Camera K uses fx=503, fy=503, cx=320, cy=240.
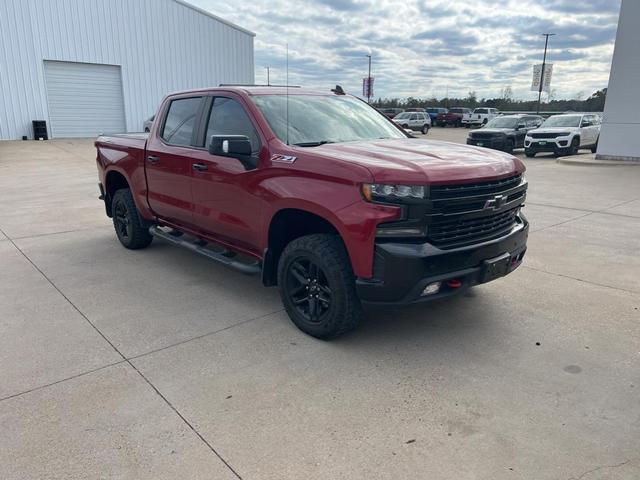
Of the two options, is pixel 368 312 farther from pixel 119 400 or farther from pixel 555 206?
pixel 555 206

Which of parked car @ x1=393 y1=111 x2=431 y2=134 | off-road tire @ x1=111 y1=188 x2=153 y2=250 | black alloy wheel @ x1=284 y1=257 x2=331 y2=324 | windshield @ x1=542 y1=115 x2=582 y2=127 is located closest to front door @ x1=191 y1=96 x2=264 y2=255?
black alloy wheel @ x1=284 y1=257 x2=331 y2=324

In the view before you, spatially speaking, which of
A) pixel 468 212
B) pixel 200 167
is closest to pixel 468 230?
pixel 468 212

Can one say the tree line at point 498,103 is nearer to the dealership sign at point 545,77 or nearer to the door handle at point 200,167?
the dealership sign at point 545,77

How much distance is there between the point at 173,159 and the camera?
5156 mm

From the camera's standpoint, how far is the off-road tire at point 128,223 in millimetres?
6227

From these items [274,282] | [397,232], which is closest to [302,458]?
[397,232]

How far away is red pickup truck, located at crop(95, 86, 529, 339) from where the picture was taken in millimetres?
3307

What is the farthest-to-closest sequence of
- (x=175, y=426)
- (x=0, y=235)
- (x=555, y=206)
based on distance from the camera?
(x=555, y=206)
(x=0, y=235)
(x=175, y=426)

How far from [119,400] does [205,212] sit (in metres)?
2.16

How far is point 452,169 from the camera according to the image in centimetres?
341

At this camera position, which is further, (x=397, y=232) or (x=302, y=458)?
(x=397, y=232)

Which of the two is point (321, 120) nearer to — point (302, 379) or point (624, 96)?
point (302, 379)

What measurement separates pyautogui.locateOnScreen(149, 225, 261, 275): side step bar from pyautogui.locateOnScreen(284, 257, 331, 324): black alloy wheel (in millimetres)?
439

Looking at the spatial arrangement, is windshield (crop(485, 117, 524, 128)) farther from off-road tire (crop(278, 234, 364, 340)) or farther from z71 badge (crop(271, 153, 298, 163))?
off-road tire (crop(278, 234, 364, 340))
